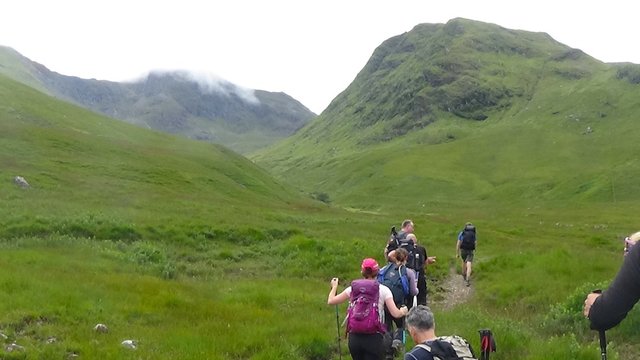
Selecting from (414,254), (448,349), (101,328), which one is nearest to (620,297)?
(448,349)

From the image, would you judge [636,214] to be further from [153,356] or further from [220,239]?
[153,356]

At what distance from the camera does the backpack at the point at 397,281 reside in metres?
12.0

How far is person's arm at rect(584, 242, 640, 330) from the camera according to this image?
13.5ft

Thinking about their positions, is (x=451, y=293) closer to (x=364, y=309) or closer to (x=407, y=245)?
(x=407, y=245)

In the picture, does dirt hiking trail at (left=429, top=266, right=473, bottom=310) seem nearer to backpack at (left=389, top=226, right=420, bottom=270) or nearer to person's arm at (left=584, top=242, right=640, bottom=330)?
backpack at (left=389, top=226, right=420, bottom=270)

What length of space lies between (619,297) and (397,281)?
316 inches

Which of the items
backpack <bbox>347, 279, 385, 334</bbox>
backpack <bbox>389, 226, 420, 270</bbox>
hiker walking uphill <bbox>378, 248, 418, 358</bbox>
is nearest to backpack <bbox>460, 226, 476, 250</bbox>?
backpack <bbox>389, 226, 420, 270</bbox>

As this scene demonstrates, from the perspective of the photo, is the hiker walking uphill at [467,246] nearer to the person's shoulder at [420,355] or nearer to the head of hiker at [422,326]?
the head of hiker at [422,326]

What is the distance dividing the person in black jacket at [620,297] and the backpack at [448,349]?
81.1 inches

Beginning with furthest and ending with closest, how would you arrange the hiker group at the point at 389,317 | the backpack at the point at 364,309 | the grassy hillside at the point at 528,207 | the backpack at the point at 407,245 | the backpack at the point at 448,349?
1. the backpack at the point at 407,245
2. the grassy hillside at the point at 528,207
3. the backpack at the point at 364,309
4. the hiker group at the point at 389,317
5. the backpack at the point at 448,349

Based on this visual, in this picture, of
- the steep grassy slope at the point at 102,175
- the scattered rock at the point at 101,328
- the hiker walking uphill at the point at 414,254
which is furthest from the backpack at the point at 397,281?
the steep grassy slope at the point at 102,175

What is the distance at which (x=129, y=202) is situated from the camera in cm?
3969

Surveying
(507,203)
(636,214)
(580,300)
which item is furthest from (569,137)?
(580,300)

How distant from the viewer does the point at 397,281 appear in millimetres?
12094
